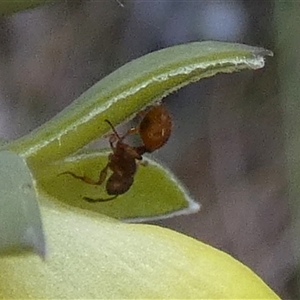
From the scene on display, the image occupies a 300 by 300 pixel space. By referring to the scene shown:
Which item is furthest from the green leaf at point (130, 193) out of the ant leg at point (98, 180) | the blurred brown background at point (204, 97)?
the blurred brown background at point (204, 97)

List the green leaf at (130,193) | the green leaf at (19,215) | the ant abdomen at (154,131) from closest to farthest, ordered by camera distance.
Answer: the green leaf at (19,215)
the green leaf at (130,193)
the ant abdomen at (154,131)

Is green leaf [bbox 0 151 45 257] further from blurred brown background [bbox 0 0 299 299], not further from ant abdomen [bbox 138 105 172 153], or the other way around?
blurred brown background [bbox 0 0 299 299]

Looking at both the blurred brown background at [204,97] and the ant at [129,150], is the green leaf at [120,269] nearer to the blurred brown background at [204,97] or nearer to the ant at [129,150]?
the ant at [129,150]

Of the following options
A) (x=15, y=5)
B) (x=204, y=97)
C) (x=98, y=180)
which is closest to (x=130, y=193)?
(x=98, y=180)

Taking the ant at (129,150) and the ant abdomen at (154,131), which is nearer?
the ant at (129,150)

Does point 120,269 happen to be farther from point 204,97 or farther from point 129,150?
point 204,97

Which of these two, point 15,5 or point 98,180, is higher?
point 15,5
